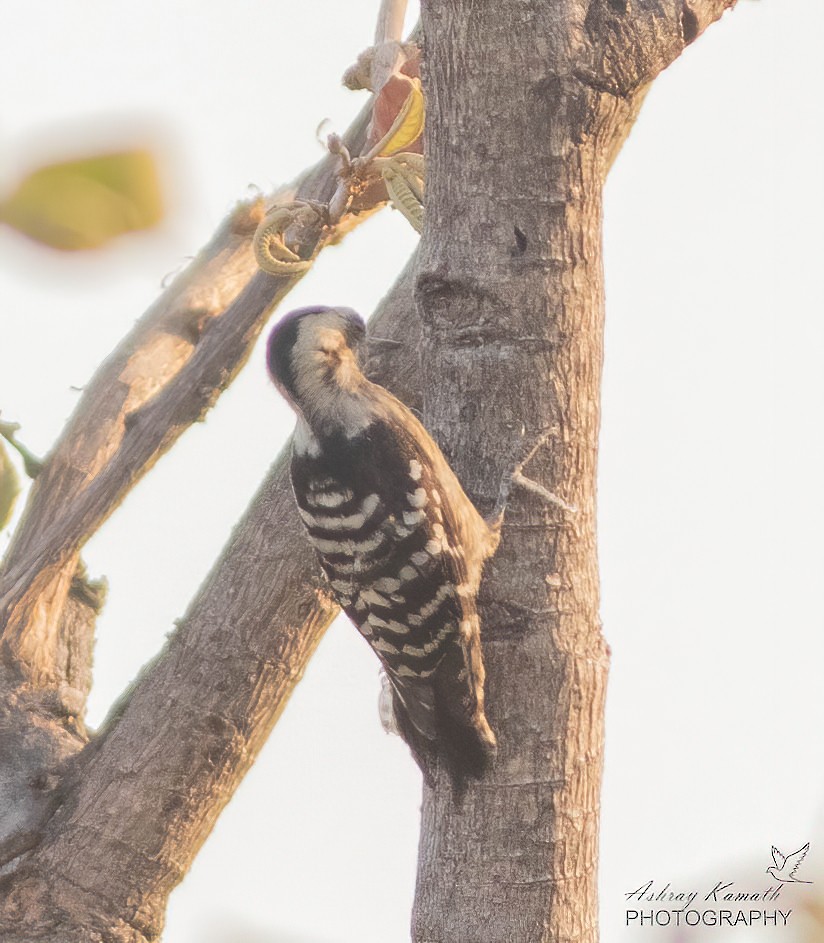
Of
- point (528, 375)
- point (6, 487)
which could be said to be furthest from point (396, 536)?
point (6, 487)

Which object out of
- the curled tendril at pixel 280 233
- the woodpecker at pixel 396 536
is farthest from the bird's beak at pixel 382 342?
the curled tendril at pixel 280 233

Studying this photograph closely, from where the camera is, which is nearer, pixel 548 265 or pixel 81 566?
pixel 548 265

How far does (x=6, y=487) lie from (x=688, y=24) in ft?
6.25

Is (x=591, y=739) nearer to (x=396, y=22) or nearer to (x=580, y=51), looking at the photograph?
(x=580, y=51)

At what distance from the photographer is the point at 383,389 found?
2453 mm

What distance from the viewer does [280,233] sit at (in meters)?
2.56

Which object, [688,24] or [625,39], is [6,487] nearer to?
[625,39]

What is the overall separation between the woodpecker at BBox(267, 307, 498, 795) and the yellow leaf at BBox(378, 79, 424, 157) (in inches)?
A: 14.8

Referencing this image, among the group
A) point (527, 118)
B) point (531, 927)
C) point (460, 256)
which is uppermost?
point (527, 118)

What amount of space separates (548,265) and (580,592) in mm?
633

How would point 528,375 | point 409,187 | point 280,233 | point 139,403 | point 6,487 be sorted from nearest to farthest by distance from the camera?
point 528,375 → point 409,187 → point 280,233 → point 6,487 → point 139,403

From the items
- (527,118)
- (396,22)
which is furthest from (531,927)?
(396,22)

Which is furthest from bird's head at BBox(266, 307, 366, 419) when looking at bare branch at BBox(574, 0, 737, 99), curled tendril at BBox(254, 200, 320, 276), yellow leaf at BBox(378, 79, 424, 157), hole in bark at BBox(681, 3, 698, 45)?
hole in bark at BBox(681, 3, 698, 45)

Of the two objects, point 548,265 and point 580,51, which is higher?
point 580,51
